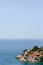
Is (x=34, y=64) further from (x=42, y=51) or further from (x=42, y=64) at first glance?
(x=42, y=51)

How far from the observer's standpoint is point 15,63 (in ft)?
159

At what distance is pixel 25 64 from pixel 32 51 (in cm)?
868

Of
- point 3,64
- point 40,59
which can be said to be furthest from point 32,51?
point 3,64

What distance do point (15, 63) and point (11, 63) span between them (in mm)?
946

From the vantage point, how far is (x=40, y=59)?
1959 inches

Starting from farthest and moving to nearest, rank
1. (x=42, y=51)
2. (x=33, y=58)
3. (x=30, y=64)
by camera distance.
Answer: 1. (x=42, y=51)
2. (x=33, y=58)
3. (x=30, y=64)

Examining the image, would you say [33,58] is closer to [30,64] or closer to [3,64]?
[30,64]

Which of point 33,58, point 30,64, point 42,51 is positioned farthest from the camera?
point 42,51

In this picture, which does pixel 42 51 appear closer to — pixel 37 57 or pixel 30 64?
pixel 37 57

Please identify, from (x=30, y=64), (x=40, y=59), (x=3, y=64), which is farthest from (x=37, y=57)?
(x=3, y=64)

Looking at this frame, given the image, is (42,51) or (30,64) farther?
(42,51)

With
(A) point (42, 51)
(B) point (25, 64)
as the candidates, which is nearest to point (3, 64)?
(B) point (25, 64)

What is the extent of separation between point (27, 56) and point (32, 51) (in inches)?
159

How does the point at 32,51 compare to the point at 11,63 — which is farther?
the point at 32,51
